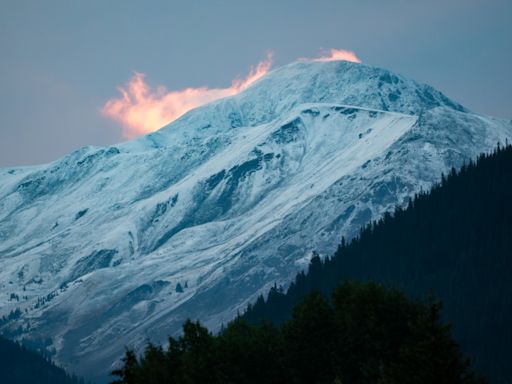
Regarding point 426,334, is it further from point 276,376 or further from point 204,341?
point 204,341

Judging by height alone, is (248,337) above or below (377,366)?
above

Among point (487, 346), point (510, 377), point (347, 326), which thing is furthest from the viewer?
point (487, 346)

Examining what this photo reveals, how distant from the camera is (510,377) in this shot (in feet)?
562

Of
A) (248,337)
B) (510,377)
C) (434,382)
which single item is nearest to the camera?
(434,382)

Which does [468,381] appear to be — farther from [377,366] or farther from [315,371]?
[315,371]

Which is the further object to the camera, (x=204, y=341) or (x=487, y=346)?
(x=487, y=346)

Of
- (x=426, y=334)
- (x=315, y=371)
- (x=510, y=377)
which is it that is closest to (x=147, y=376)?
(x=315, y=371)

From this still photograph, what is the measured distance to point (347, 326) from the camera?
94188 mm

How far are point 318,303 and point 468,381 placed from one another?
42.7 m

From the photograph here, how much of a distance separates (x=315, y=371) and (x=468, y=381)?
39675mm

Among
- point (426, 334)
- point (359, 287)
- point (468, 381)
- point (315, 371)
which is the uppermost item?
point (359, 287)

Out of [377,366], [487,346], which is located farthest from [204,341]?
[487,346]

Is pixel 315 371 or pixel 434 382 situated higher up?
pixel 315 371

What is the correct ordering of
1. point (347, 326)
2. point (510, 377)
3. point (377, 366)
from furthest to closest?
point (510, 377) → point (347, 326) → point (377, 366)
